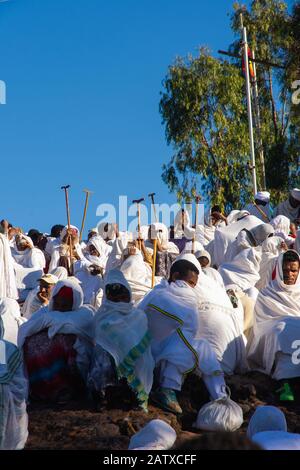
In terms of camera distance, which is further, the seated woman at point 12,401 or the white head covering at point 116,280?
the white head covering at point 116,280

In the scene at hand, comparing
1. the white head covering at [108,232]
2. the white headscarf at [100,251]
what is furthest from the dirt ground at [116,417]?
the white head covering at [108,232]

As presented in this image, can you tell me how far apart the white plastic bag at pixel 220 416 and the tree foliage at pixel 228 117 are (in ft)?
70.8

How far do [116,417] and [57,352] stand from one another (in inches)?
29.3

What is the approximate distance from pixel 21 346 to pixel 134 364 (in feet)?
2.82

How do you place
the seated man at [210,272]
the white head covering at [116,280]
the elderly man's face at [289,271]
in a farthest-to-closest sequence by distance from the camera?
1. the seated man at [210,272]
2. the elderly man's face at [289,271]
3. the white head covering at [116,280]

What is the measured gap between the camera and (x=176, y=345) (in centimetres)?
679

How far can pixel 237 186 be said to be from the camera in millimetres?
28719

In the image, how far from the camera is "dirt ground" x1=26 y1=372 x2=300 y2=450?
5852 millimetres

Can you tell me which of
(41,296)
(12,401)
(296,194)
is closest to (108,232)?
(296,194)

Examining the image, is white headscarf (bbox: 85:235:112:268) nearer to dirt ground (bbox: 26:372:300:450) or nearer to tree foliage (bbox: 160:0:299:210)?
dirt ground (bbox: 26:372:300:450)

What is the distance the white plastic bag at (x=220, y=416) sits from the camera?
630 centimetres

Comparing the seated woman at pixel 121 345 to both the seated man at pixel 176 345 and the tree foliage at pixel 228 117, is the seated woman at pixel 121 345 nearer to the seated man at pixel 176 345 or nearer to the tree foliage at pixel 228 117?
the seated man at pixel 176 345
